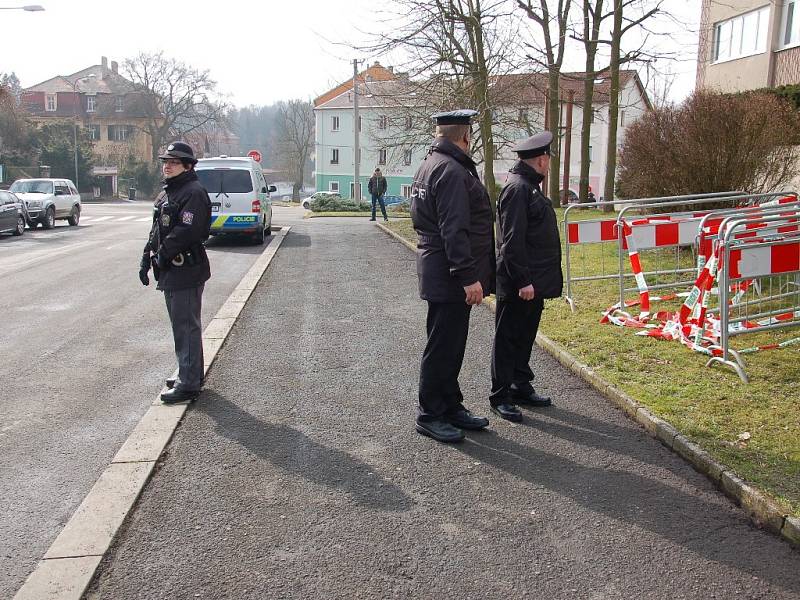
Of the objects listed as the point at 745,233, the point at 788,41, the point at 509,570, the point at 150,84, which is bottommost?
the point at 509,570

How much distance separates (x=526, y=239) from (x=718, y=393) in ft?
5.88

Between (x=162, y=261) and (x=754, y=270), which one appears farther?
(x=754, y=270)

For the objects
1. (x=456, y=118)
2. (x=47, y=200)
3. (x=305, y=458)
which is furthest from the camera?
(x=47, y=200)

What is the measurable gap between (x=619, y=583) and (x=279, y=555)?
1472mm

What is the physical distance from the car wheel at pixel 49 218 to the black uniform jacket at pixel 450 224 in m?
24.3

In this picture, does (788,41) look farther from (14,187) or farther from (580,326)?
(14,187)

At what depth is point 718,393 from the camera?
545 centimetres

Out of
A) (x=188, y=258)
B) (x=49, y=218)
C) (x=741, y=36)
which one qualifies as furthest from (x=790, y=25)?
(x=49, y=218)

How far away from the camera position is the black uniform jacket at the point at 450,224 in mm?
4523

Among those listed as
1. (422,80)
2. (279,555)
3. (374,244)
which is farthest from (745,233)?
(422,80)

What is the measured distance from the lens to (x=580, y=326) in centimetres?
796

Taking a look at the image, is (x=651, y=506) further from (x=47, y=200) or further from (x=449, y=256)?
(x=47, y=200)

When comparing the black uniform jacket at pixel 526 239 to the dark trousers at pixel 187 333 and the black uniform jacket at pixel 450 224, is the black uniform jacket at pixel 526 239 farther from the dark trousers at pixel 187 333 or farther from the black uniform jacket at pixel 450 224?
the dark trousers at pixel 187 333

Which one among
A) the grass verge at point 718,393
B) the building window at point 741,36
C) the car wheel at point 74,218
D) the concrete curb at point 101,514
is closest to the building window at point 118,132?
the car wheel at point 74,218
